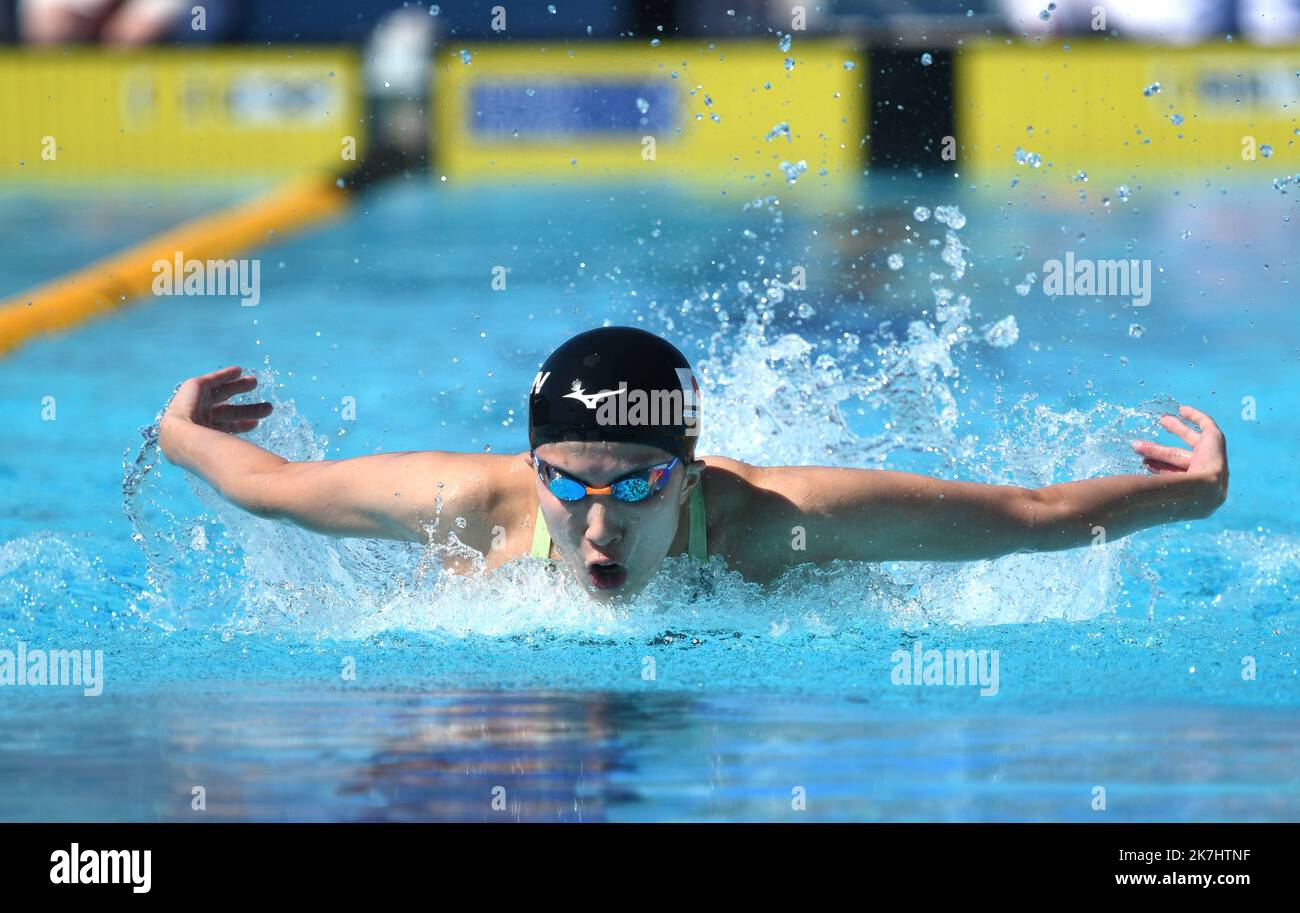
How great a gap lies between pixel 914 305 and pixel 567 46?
533 cm

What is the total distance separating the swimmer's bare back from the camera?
3.87 metres

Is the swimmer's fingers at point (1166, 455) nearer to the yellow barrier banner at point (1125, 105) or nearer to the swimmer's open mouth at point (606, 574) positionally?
the swimmer's open mouth at point (606, 574)

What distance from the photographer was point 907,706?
3.54 m

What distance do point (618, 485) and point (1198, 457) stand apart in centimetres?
130

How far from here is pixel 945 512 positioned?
3857 mm

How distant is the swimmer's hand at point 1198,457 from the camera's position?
3957 millimetres

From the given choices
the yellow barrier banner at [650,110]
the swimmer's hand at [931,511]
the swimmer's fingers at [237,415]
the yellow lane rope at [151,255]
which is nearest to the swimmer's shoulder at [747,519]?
the swimmer's hand at [931,511]

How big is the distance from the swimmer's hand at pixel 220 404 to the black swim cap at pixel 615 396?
95cm

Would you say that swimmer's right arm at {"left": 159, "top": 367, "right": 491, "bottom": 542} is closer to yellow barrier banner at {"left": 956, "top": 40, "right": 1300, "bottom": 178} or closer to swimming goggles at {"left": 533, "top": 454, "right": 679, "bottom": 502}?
swimming goggles at {"left": 533, "top": 454, "right": 679, "bottom": 502}

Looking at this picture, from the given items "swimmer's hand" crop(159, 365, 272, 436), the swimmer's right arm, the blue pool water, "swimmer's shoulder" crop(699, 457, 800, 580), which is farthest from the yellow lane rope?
"swimmer's shoulder" crop(699, 457, 800, 580)

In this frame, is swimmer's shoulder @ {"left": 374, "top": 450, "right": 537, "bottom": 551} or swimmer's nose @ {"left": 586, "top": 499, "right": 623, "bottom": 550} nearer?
swimmer's nose @ {"left": 586, "top": 499, "right": 623, "bottom": 550}

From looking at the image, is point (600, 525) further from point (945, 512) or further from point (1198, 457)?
point (1198, 457)

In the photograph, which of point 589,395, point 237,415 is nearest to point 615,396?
point 589,395
